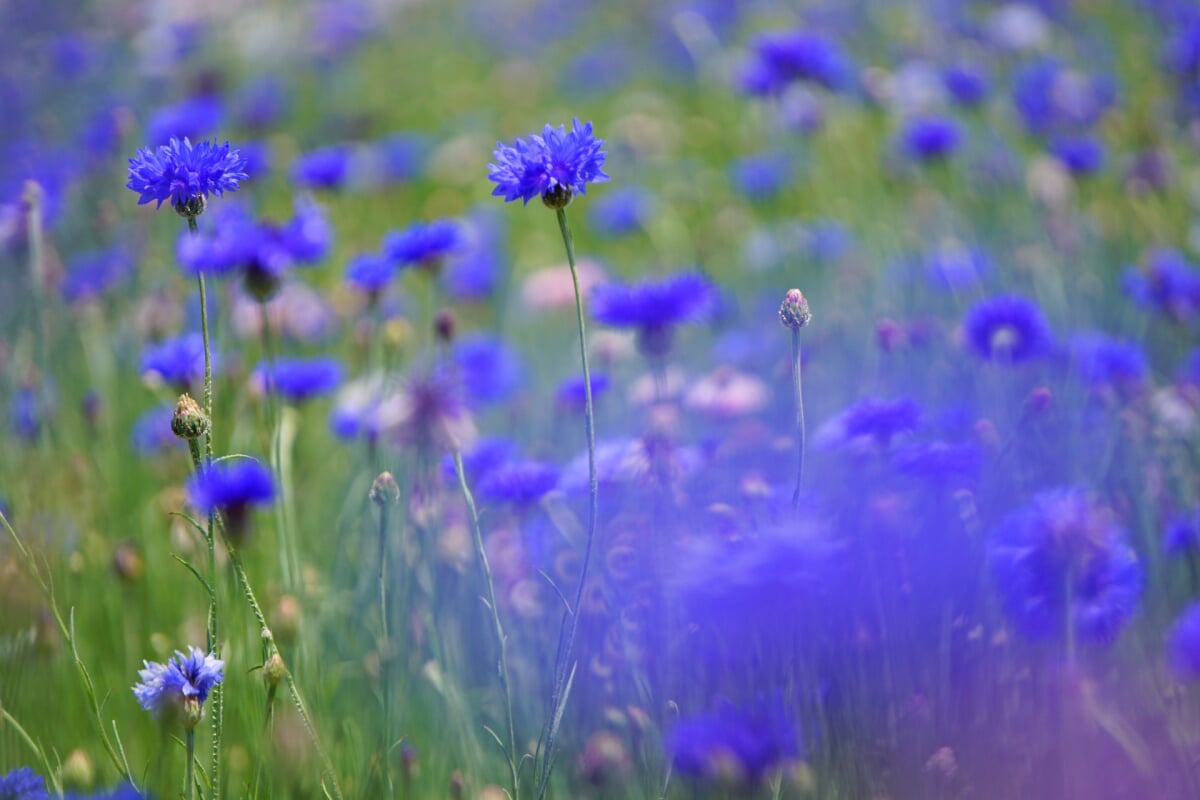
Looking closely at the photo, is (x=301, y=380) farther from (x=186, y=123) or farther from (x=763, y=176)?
(x=763, y=176)

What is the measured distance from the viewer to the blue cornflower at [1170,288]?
5.77ft

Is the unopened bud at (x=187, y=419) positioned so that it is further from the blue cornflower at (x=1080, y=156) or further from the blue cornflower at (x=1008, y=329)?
the blue cornflower at (x=1080, y=156)

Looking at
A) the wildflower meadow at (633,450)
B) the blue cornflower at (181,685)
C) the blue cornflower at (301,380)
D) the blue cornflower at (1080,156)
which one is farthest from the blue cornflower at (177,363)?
the blue cornflower at (1080,156)

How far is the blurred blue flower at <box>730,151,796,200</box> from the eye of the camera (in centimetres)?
251

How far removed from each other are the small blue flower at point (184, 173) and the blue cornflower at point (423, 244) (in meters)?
0.40

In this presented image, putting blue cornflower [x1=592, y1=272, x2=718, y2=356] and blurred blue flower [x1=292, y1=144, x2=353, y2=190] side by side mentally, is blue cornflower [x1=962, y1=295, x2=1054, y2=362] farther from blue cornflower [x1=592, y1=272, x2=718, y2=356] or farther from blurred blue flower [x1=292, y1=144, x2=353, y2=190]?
blurred blue flower [x1=292, y1=144, x2=353, y2=190]

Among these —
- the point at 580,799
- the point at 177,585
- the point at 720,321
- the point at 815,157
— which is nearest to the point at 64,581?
the point at 177,585

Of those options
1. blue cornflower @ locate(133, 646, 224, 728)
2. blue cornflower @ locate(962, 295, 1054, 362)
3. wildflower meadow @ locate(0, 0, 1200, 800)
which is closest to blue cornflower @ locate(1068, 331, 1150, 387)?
wildflower meadow @ locate(0, 0, 1200, 800)

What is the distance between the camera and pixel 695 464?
1421 mm

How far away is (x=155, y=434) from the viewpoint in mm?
1827

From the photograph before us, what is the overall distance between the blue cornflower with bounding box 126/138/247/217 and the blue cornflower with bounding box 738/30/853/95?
5.28ft

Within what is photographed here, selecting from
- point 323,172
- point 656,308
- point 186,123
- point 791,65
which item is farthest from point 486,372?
point 791,65

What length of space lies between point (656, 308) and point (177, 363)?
2.30ft

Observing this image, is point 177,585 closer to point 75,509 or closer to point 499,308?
point 75,509
